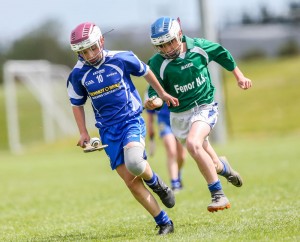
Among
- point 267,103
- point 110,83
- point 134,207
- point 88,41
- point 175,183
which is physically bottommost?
point 267,103

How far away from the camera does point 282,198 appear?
1028 centimetres

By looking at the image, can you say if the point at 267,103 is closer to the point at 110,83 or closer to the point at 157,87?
Answer: the point at 157,87

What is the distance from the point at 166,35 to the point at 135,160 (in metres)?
1.33

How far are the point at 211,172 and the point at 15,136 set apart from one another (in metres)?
25.6

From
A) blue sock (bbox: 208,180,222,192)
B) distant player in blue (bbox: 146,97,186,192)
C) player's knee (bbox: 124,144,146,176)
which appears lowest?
distant player in blue (bbox: 146,97,186,192)

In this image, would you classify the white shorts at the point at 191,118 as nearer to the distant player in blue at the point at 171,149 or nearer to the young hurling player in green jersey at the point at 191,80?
the young hurling player in green jersey at the point at 191,80

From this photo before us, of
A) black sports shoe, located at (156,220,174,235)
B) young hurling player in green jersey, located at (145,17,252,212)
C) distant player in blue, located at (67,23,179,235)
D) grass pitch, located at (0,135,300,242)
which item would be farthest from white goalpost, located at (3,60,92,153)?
black sports shoe, located at (156,220,174,235)

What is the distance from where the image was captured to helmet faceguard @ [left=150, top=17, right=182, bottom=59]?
7914 millimetres

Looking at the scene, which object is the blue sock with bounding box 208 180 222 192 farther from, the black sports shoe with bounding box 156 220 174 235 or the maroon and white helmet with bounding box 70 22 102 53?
the maroon and white helmet with bounding box 70 22 102 53

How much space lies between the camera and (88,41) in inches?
288

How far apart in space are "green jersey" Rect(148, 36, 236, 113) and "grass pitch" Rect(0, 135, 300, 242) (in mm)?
1244

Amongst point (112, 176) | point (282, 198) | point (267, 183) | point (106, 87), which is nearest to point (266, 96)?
point (112, 176)

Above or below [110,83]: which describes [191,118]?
below

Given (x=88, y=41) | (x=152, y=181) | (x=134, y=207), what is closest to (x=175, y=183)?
(x=134, y=207)
